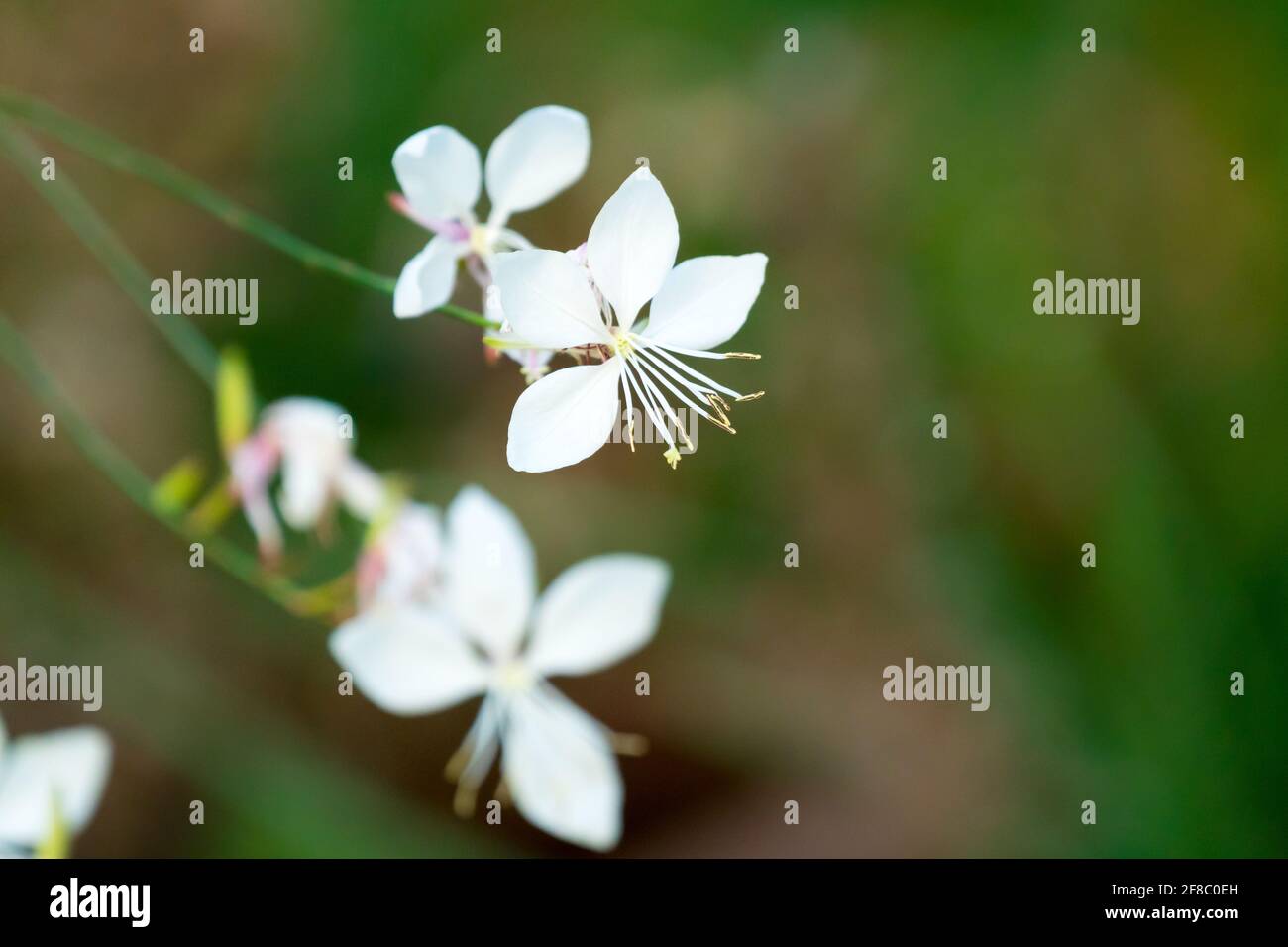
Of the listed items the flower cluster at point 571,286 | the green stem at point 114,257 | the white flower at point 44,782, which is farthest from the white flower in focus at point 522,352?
the green stem at point 114,257

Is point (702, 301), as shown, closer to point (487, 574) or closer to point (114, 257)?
point (487, 574)

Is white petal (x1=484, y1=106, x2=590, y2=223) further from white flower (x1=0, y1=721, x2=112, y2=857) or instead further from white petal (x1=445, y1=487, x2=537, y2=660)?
white flower (x1=0, y1=721, x2=112, y2=857)

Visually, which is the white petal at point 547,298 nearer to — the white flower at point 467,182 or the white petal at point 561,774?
the white flower at point 467,182

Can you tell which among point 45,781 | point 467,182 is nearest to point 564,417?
point 467,182

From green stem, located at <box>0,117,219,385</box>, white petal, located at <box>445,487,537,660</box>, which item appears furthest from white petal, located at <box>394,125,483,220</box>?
green stem, located at <box>0,117,219,385</box>

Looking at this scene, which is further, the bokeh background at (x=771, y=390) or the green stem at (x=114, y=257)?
the bokeh background at (x=771, y=390)
